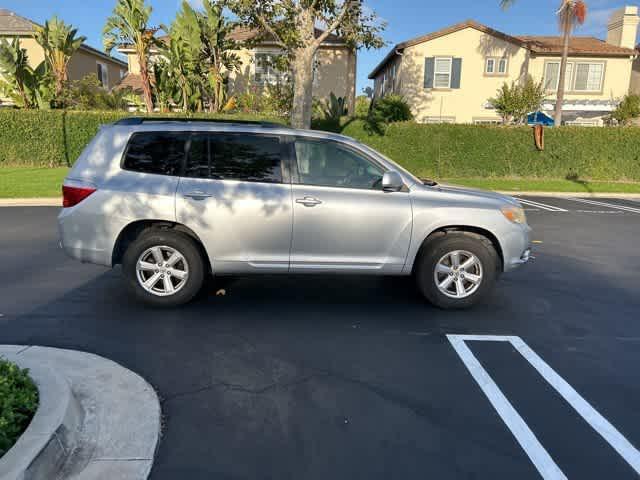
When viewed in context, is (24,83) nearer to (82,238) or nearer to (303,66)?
(303,66)

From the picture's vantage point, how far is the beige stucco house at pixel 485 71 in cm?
2617

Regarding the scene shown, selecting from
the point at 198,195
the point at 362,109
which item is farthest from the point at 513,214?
the point at 362,109

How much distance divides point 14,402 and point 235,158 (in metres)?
3.02

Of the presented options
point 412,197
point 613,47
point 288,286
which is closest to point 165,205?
point 288,286

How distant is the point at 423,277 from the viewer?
16.4ft

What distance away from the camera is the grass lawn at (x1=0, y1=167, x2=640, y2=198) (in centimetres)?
1373

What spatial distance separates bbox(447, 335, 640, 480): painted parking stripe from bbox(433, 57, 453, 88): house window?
978 inches

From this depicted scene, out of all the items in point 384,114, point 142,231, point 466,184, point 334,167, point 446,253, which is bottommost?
point 466,184

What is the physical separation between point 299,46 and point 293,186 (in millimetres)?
11472

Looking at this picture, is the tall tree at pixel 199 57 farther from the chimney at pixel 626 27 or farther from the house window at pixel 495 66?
the chimney at pixel 626 27

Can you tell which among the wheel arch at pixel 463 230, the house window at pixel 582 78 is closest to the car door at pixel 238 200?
the wheel arch at pixel 463 230

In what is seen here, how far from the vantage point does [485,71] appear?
26422 mm

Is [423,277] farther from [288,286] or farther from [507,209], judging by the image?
[288,286]

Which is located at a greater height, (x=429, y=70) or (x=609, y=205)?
(x=429, y=70)
